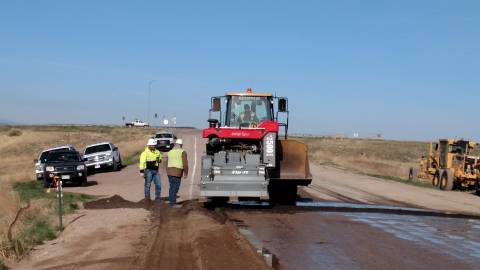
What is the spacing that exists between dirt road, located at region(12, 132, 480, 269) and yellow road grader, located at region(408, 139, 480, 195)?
15.4 m

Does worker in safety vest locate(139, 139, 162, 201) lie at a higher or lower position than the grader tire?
higher

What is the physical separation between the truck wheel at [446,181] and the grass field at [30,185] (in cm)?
1896

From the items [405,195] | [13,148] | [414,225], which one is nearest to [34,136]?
[13,148]

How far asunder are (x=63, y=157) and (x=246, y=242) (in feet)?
64.8

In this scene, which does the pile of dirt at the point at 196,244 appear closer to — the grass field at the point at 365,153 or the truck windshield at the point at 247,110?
the truck windshield at the point at 247,110

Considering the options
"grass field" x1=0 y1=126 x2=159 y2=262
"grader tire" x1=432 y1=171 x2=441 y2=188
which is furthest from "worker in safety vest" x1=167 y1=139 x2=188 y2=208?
"grader tire" x1=432 y1=171 x2=441 y2=188

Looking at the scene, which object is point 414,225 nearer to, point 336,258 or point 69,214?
point 336,258

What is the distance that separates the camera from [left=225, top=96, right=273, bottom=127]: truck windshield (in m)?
18.5

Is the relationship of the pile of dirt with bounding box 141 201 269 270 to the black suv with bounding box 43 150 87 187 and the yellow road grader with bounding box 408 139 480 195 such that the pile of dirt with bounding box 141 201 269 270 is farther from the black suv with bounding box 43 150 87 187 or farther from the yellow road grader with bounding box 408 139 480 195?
the yellow road grader with bounding box 408 139 480 195

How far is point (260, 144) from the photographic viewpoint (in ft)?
58.6

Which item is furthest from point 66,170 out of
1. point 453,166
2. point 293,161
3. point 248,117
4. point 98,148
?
point 453,166

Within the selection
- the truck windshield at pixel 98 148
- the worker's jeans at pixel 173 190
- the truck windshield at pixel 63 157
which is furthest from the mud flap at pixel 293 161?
the truck windshield at pixel 98 148

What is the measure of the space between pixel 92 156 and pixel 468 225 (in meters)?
→ 25.0

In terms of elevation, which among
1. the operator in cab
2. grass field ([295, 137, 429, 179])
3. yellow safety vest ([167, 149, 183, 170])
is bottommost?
grass field ([295, 137, 429, 179])
